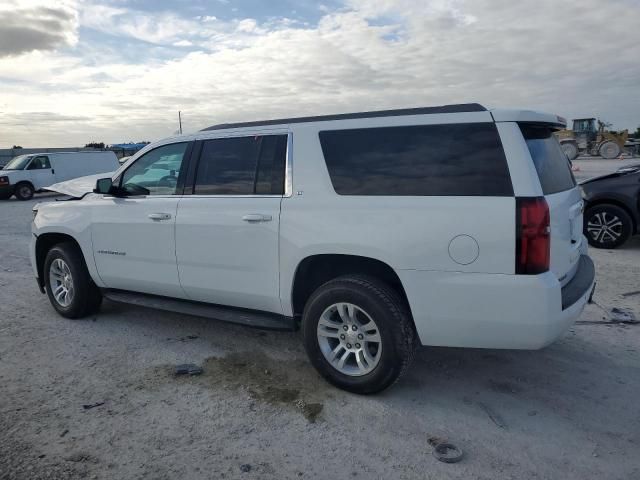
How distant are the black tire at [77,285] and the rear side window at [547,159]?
4.25 m

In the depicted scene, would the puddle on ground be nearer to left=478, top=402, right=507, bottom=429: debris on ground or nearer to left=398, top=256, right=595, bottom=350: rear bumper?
left=398, top=256, right=595, bottom=350: rear bumper

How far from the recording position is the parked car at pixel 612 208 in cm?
786

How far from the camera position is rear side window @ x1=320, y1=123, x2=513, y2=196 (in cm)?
325

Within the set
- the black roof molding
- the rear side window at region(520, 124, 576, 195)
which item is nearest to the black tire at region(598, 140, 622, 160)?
the rear side window at region(520, 124, 576, 195)

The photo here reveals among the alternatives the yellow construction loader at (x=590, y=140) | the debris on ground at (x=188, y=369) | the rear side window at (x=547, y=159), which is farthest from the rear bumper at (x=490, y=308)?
the yellow construction loader at (x=590, y=140)

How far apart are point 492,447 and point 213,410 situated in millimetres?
1760

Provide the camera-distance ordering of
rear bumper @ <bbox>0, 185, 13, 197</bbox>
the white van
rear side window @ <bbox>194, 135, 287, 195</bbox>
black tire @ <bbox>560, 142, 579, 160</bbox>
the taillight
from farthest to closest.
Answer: black tire @ <bbox>560, 142, 579, 160</bbox> → the white van → rear bumper @ <bbox>0, 185, 13, 197</bbox> → rear side window @ <bbox>194, 135, 287, 195</bbox> → the taillight

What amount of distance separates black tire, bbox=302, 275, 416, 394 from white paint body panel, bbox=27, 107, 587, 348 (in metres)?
0.13

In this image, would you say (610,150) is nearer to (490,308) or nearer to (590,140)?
(590,140)

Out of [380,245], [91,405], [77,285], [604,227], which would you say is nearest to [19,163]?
[77,285]

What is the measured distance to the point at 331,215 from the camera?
3674 millimetres

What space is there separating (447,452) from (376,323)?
35.1 inches

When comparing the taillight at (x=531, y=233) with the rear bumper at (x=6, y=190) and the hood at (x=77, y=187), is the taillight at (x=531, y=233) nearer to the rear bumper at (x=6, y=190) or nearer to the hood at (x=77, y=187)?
the hood at (x=77, y=187)

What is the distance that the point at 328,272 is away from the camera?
13.1 feet
